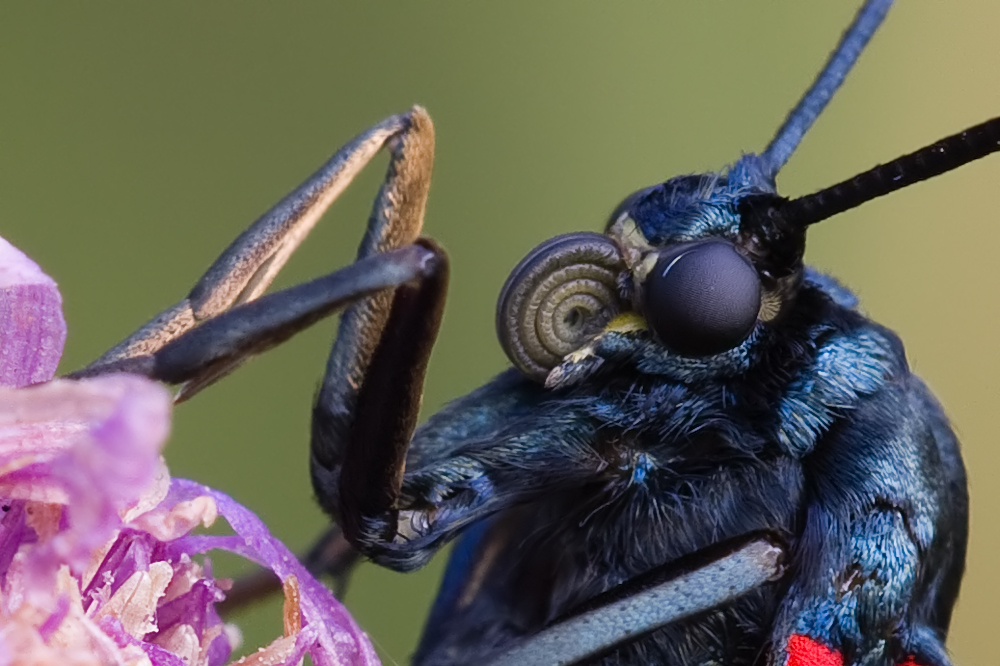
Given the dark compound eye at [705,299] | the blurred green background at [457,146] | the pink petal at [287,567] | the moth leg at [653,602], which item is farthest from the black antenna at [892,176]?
the blurred green background at [457,146]

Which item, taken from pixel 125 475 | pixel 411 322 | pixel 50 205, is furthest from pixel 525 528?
pixel 50 205

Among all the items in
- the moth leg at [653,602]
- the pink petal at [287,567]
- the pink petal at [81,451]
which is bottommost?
the moth leg at [653,602]

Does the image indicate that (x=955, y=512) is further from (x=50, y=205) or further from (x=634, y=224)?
(x=50, y=205)

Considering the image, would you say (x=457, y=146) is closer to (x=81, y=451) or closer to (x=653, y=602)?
(x=653, y=602)

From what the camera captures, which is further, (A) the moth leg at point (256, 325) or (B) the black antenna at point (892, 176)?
(B) the black antenna at point (892, 176)

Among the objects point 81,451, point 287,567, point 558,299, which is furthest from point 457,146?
point 81,451

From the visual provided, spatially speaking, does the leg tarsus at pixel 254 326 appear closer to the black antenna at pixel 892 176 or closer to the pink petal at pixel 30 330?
the pink petal at pixel 30 330

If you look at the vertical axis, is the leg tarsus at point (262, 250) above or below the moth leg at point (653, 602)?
above
